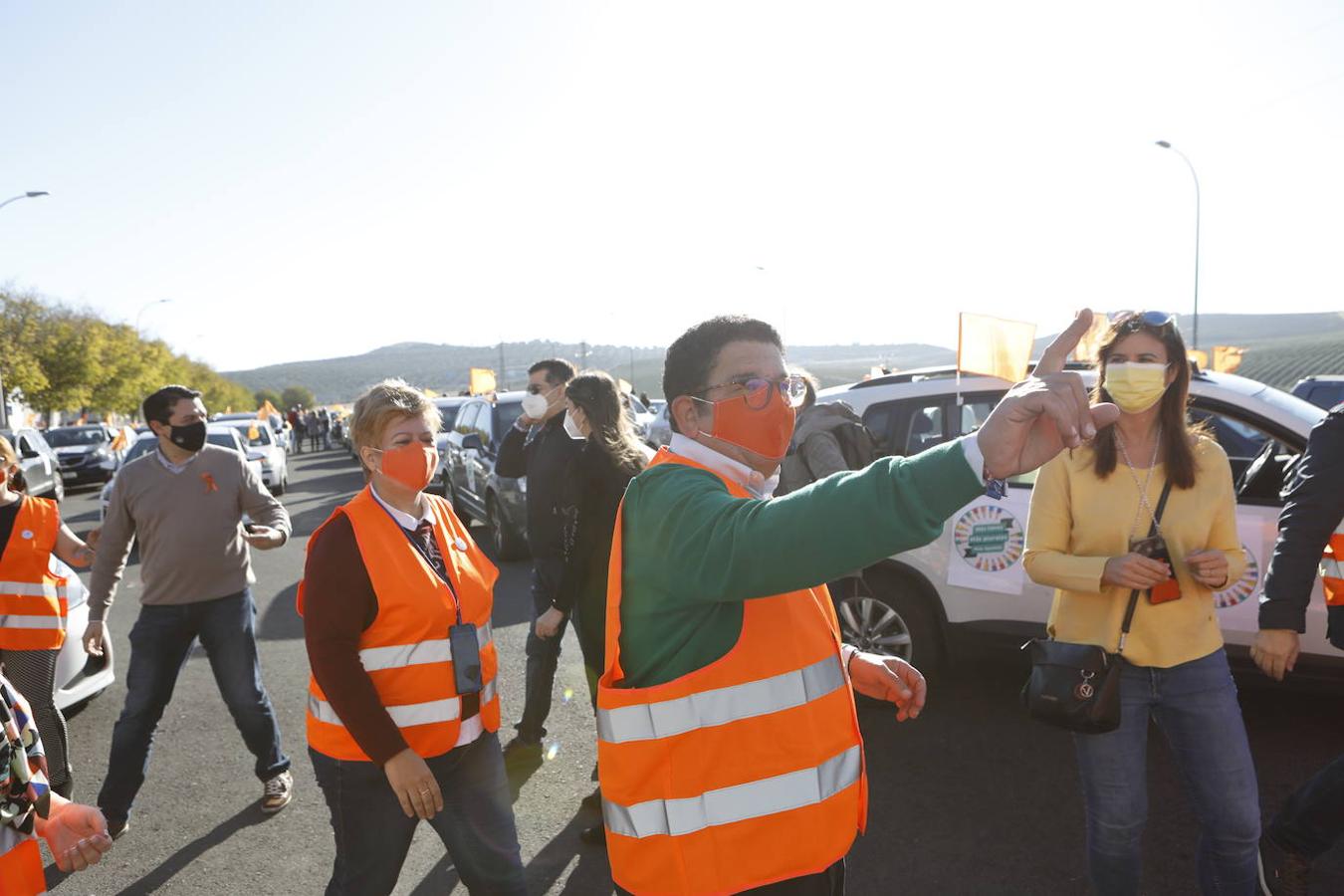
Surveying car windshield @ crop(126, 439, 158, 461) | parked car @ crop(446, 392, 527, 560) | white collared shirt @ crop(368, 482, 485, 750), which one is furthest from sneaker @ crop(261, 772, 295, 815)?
car windshield @ crop(126, 439, 158, 461)

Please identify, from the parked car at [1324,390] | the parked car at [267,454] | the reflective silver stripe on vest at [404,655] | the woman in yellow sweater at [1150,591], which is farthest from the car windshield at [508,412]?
the parked car at [1324,390]

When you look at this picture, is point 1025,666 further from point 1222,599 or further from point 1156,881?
point 1156,881

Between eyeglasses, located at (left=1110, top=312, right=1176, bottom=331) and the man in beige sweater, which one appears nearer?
eyeglasses, located at (left=1110, top=312, right=1176, bottom=331)

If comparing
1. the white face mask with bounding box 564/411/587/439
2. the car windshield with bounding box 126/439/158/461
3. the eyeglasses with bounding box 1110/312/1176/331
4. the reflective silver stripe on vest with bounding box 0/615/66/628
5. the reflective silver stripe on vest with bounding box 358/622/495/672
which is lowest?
the car windshield with bounding box 126/439/158/461

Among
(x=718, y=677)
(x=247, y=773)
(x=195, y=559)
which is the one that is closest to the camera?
(x=718, y=677)

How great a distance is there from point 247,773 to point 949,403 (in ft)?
14.1

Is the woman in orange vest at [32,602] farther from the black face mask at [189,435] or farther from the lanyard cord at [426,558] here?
the lanyard cord at [426,558]

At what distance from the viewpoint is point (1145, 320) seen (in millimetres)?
2598

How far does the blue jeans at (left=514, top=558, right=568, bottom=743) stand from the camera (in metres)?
4.43

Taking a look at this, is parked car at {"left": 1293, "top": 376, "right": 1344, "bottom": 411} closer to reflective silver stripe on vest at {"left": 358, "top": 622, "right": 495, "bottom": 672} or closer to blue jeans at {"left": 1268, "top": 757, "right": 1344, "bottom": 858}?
blue jeans at {"left": 1268, "top": 757, "right": 1344, "bottom": 858}

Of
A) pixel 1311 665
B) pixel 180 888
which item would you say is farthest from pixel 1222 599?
pixel 180 888

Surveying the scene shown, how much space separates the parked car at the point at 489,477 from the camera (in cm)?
950

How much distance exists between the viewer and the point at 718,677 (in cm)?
158

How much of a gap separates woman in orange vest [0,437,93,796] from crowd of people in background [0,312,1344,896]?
0.01 m
